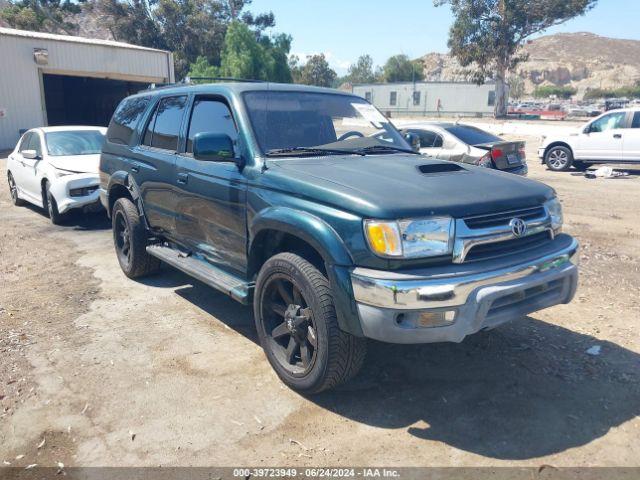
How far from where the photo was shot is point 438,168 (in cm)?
391

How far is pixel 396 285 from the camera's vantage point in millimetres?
2961

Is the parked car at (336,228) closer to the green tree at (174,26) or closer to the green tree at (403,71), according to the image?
the green tree at (174,26)

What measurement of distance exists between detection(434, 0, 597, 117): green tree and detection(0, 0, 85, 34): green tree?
102 ft

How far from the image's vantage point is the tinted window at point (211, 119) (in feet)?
14.2

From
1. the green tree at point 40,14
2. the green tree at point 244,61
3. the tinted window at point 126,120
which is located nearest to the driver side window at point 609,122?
the tinted window at point 126,120

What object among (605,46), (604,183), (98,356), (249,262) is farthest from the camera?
(605,46)

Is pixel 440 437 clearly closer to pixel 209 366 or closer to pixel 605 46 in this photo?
pixel 209 366

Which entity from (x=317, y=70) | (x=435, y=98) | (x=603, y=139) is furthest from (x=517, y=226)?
(x=317, y=70)

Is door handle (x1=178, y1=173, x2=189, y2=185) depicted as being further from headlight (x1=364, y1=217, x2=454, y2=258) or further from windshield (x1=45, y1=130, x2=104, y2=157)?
windshield (x1=45, y1=130, x2=104, y2=157)

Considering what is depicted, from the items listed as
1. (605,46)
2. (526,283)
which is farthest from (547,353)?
(605,46)

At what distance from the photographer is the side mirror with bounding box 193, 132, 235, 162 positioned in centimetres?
387

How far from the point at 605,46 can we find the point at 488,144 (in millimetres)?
161596

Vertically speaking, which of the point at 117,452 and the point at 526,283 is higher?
the point at 526,283

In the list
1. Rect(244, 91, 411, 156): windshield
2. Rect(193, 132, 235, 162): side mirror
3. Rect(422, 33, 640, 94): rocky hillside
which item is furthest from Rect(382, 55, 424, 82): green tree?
Rect(193, 132, 235, 162): side mirror
